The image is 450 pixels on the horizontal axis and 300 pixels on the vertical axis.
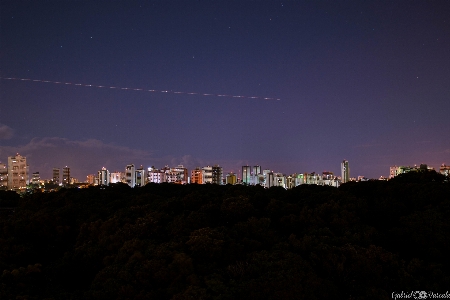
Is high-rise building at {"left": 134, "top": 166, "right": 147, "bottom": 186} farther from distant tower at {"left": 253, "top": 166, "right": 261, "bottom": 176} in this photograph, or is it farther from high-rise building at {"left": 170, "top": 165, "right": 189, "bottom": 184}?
distant tower at {"left": 253, "top": 166, "right": 261, "bottom": 176}

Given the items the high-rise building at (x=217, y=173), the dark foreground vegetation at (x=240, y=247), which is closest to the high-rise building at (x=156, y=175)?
the high-rise building at (x=217, y=173)

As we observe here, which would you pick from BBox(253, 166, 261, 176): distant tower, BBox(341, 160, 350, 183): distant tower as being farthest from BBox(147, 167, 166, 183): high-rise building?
BBox(341, 160, 350, 183): distant tower

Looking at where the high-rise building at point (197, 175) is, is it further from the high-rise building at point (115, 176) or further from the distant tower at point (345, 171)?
the distant tower at point (345, 171)

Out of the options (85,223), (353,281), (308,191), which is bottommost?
(353,281)

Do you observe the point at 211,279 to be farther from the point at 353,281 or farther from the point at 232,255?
the point at 353,281

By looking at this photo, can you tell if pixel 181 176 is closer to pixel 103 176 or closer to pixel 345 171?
pixel 103 176

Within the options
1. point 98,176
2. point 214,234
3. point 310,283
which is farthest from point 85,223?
point 98,176
